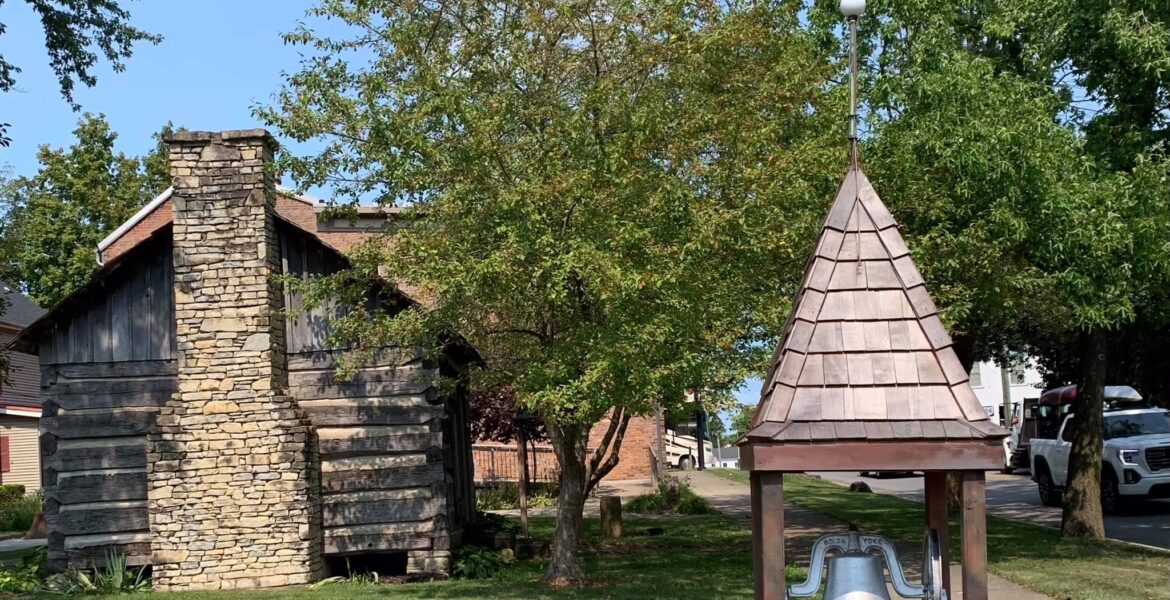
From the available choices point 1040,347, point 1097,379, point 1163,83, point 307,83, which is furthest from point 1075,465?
point 1040,347

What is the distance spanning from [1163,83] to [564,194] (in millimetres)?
8104

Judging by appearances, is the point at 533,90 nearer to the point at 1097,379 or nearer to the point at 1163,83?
the point at 1163,83

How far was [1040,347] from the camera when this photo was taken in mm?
32844

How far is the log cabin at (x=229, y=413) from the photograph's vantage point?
54.1 feet

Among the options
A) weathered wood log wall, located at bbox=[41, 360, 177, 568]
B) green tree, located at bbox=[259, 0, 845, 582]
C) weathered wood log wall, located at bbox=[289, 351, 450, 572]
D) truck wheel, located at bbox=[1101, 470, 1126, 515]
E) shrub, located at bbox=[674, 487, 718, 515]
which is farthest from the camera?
shrub, located at bbox=[674, 487, 718, 515]

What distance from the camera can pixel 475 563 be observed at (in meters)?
17.6

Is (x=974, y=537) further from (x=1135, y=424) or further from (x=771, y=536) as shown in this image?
(x=1135, y=424)

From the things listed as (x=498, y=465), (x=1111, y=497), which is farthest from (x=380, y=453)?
(x=498, y=465)

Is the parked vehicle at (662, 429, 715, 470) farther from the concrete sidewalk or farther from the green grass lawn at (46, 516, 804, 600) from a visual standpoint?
the green grass lawn at (46, 516, 804, 600)

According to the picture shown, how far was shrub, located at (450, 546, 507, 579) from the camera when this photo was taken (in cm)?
1734

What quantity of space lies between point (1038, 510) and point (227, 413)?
17025mm

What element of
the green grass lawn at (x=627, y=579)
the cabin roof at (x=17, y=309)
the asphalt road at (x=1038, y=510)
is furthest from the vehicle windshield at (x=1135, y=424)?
the cabin roof at (x=17, y=309)

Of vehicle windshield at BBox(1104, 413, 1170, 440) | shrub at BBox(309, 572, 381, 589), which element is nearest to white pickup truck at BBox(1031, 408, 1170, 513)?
vehicle windshield at BBox(1104, 413, 1170, 440)

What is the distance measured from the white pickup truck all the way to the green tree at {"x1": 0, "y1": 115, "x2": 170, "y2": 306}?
33.0m
